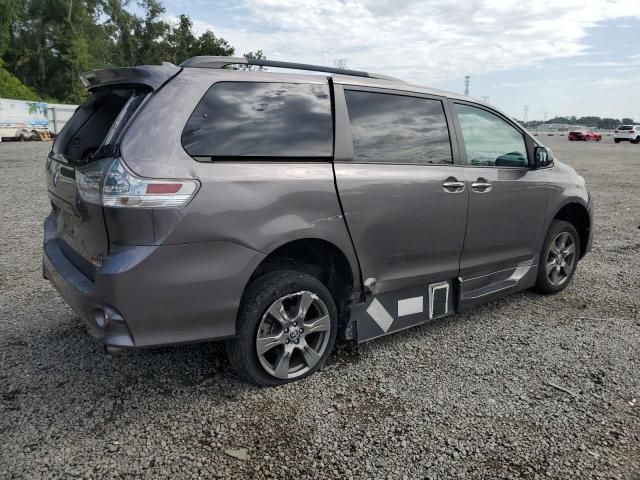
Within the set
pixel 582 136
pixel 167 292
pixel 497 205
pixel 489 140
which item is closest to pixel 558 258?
pixel 497 205

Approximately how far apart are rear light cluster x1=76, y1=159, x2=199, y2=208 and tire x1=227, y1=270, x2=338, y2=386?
2.22 feet

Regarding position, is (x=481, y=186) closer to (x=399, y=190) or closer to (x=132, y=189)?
(x=399, y=190)

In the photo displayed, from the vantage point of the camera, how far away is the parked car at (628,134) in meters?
43.9

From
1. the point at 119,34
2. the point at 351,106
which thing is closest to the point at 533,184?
the point at 351,106

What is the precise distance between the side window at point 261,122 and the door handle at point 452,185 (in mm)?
958

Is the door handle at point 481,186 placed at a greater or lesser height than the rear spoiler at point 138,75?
lesser

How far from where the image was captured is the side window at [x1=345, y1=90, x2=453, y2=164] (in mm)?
3273

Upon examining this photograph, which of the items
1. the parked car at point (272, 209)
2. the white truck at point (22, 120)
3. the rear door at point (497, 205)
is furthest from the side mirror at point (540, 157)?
the white truck at point (22, 120)

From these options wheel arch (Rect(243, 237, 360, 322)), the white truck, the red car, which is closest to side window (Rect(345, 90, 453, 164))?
wheel arch (Rect(243, 237, 360, 322))

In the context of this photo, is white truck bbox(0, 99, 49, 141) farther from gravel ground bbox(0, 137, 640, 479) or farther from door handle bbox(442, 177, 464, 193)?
door handle bbox(442, 177, 464, 193)

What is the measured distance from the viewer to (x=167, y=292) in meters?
2.54

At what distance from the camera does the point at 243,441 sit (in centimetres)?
259

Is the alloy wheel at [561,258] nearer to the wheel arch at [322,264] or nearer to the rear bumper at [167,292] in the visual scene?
the wheel arch at [322,264]

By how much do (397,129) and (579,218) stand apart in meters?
2.51
